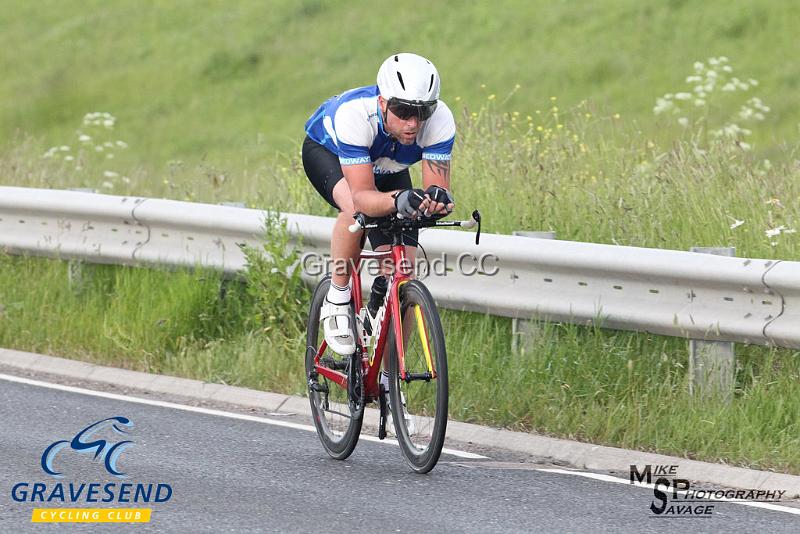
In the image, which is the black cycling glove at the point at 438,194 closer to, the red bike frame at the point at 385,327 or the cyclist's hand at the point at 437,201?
the cyclist's hand at the point at 437,201

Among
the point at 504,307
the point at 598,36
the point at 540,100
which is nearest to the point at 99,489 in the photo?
the point at 504,307

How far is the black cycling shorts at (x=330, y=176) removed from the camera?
273 inches

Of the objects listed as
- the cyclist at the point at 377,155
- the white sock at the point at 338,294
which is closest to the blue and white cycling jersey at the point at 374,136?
the cyclist at the point at 377,155

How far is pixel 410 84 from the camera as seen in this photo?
618cm

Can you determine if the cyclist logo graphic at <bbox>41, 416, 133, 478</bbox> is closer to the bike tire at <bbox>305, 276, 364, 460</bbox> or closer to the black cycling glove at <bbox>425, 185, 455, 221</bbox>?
the bike tire at <bbox>305, 276, 364, 460</bbox>

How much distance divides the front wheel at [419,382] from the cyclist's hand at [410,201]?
431mm

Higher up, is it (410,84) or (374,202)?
(410,84)

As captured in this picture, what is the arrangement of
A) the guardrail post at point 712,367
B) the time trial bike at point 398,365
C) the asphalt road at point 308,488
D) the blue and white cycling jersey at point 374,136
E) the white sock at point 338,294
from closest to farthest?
the asphalt road at point 308,488 → the time trial bike at point 398,365 → the blue and white cycling jersey at point 374,136 → the white sock at point 338,294 → the guardrail post at point 712,367

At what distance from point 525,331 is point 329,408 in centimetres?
140

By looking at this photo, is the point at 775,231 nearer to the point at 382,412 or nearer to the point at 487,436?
the point at 487,436

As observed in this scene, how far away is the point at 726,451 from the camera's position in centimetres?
686

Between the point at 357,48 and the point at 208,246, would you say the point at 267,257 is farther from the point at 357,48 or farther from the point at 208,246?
the point at 357,48

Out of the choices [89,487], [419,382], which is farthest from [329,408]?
[89,487]

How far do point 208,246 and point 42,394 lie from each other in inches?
67.6
